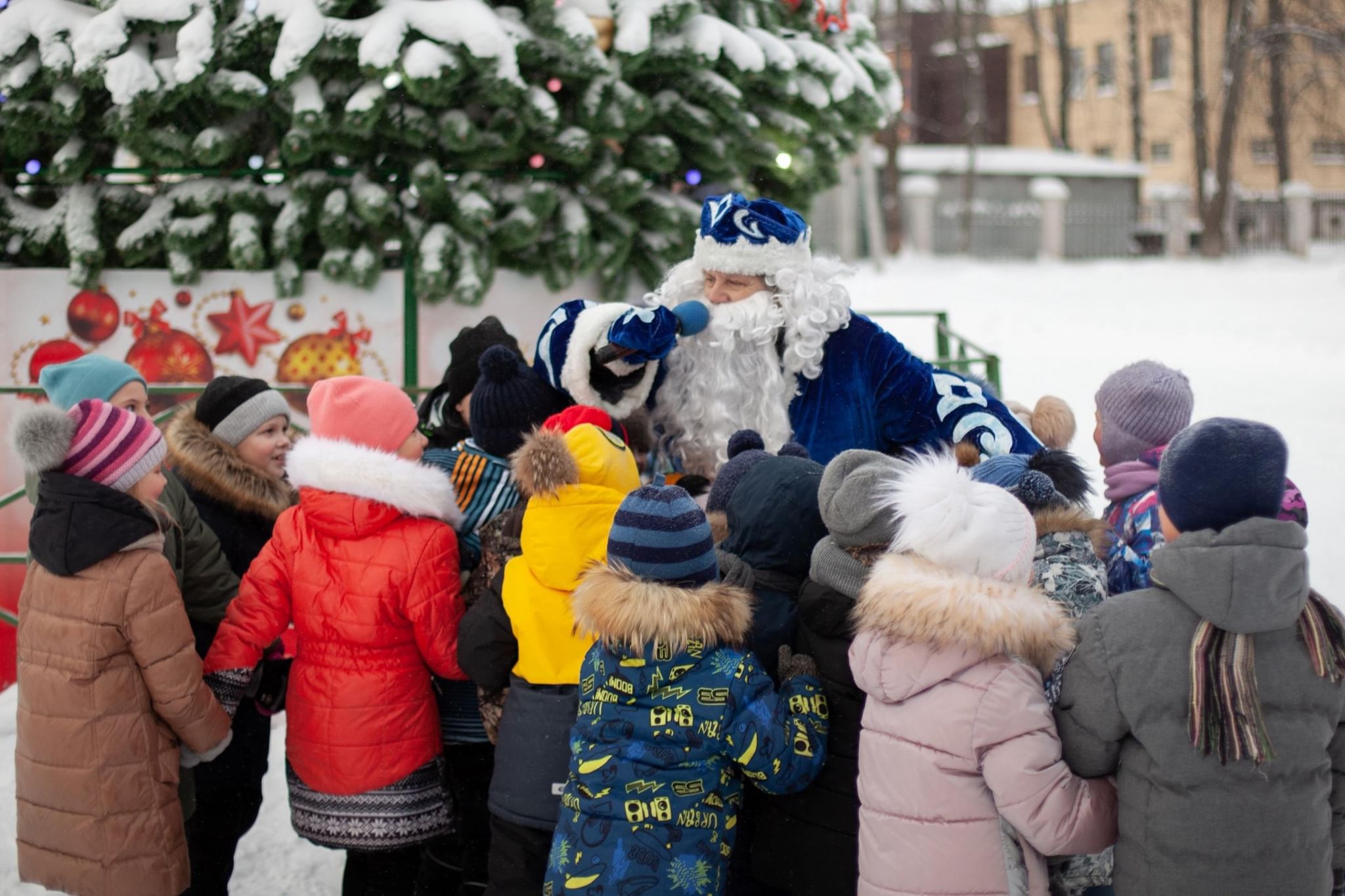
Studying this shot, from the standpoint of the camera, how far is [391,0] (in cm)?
528

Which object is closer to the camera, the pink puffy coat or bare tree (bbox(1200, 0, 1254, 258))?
the pink puffy coat

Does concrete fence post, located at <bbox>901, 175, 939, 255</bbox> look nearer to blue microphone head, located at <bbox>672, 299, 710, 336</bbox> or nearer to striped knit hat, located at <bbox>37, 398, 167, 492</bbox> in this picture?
blue microphone head, located at <bbox>672, 299, 710, 336</bbox>

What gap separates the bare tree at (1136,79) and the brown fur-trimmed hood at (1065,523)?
28.9 meters

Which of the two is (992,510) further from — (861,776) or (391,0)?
(391,0)

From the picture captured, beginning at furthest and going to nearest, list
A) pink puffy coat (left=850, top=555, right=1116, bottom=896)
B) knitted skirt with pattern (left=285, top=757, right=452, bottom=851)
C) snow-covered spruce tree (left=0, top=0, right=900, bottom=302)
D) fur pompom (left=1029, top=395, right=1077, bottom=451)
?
snow-covered spruce tree (left=0, top=0, right=900, bottom=302) → fur pompom (left=1029, top=395, right=1077, bottom=451) → knitted skirt with pattern (left=285, top=757, right=452, bottom=851) → pink puffy coat (left=850, top=555, right=1116, bottom=896)

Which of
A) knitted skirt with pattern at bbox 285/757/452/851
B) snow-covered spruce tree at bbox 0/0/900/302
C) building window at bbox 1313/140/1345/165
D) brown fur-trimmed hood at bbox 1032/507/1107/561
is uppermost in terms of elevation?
building window at bbox 1313/140/1345/165

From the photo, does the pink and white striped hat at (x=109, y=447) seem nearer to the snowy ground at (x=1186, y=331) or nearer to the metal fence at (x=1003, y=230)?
the snowy ground at (x=1186, y=331)

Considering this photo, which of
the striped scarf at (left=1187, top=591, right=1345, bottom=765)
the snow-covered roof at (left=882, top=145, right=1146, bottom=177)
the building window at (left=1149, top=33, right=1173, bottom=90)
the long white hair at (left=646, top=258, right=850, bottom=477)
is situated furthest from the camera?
the building window at (left=1149, top=33, right=1173, bottom=90)

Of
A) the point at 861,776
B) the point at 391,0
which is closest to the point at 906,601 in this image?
the point at 861,776

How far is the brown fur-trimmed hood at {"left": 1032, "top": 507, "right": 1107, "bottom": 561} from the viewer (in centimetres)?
256

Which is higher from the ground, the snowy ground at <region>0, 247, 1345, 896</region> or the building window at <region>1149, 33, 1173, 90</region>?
the building window at <region>1149, 33, 1173, 90</region>

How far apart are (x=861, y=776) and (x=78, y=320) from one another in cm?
509

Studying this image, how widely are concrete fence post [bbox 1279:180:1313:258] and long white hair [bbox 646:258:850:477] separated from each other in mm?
22136

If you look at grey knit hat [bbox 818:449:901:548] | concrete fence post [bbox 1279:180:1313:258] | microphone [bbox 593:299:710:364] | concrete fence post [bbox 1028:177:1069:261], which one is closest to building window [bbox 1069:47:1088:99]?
concrete fence post [bbox 1279:180:1313:258]
